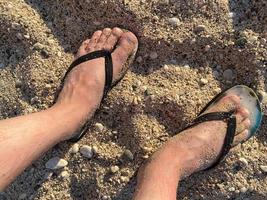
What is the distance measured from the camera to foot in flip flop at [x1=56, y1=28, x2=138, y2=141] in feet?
7.16

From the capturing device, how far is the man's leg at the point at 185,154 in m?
2.01

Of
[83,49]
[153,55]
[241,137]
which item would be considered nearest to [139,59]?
[153,55]

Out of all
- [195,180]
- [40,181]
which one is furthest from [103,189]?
[195,180]

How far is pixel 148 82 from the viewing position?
7.38 ft

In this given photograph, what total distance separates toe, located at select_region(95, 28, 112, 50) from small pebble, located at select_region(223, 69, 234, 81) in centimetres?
64

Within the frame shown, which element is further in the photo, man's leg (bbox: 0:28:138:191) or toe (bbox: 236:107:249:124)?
toe (bbox: 236:107:249:124)

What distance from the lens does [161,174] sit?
2031 mm

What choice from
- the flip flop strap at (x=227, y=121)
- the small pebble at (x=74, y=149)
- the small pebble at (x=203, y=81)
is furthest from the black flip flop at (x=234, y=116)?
the small pebble at (x=74, y=149)

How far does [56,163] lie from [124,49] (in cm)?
68

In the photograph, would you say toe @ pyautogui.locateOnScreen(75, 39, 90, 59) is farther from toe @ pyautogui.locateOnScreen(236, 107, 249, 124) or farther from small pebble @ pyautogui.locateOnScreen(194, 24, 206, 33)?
toe @ pyautogui.locateOnScreen(236, 107, 249, 124)

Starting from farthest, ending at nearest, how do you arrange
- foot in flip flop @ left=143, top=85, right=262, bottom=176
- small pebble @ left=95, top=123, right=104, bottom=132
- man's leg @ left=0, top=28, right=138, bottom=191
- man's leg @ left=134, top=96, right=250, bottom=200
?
small pebble @ left=95, top=123, right=104, bottom=132 → foot in flip flop @ left=143, top=85, right=262, bottom=176 → man's leg @ left=134, top=96, right=250, bottom=200 → man's leg @ left=0, top=28, right=138, bottom=191

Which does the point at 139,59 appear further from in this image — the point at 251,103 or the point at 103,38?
the point at 251,103

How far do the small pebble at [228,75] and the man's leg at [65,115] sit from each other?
0.48 meters

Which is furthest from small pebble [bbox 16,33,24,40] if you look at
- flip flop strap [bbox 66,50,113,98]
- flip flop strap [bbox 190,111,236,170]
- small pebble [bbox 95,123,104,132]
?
flip flop strap [bbox 190,111,236,170]
